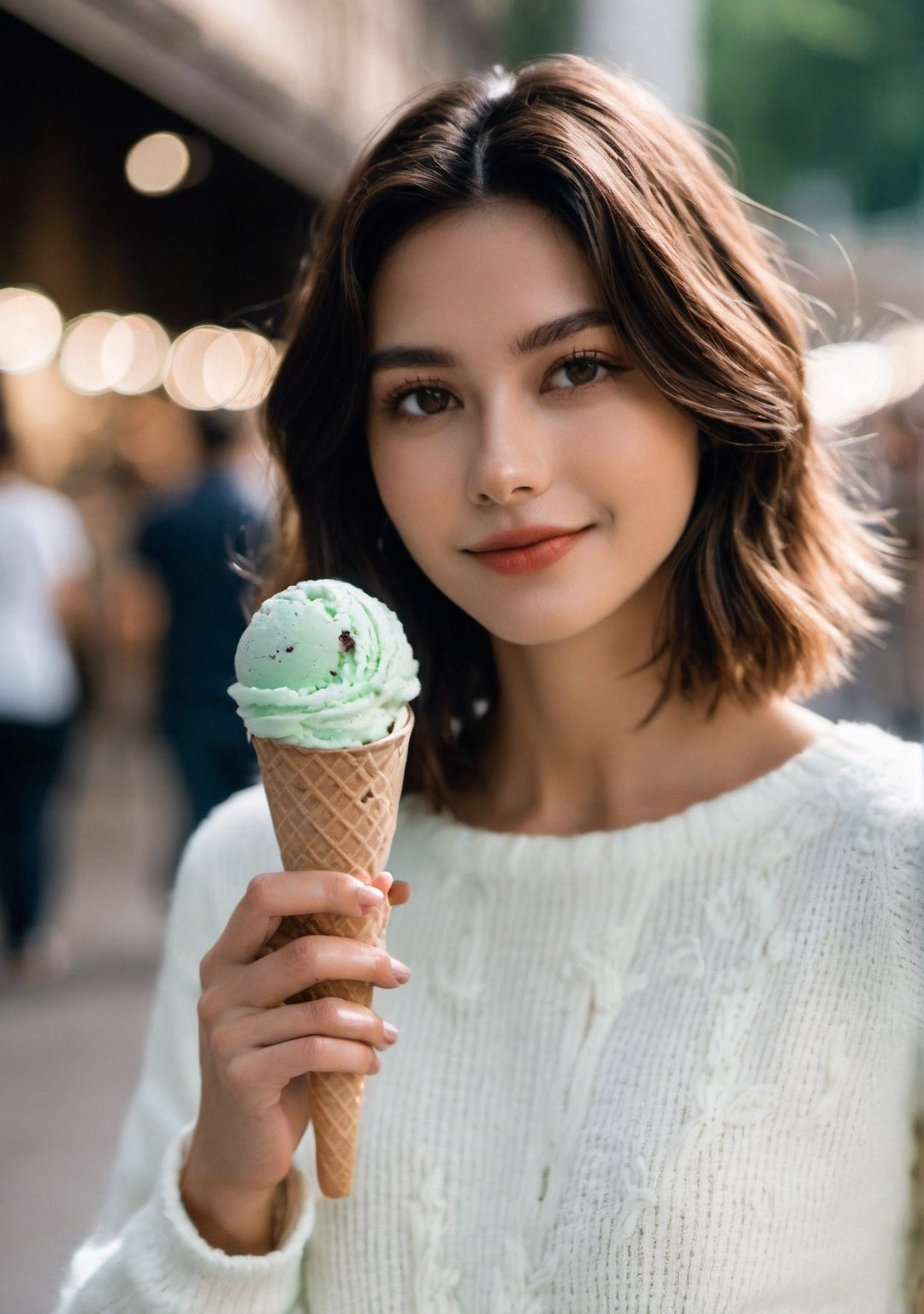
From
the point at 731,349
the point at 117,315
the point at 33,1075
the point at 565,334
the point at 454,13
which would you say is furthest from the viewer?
the point at 117,315

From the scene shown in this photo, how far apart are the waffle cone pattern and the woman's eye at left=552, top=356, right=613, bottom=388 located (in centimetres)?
44

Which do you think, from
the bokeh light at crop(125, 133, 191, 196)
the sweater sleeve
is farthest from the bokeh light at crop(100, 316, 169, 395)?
the sweater sleeve

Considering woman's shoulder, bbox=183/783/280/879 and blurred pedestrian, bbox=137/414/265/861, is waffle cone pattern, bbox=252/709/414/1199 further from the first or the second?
blurred pedestrian, bbox=137/414/265/861

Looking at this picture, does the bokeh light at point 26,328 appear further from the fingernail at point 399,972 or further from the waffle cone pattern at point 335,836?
the fingernail at point 399,972

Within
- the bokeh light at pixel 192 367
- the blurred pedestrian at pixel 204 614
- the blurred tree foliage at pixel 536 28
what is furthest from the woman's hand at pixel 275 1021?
the bokeh light at pixel 192 367

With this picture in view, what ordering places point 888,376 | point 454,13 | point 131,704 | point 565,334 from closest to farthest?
point 565,334 < point 888,376 < point 454,13 < point 131,704

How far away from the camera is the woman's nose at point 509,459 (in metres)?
1.50

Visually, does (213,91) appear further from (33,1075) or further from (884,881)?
(884,881)

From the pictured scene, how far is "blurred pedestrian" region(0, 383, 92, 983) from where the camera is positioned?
551 cm

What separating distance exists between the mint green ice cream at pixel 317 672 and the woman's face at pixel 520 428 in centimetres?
23

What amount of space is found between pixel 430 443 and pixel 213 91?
13.3ft

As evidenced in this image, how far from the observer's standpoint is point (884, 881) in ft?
5.07

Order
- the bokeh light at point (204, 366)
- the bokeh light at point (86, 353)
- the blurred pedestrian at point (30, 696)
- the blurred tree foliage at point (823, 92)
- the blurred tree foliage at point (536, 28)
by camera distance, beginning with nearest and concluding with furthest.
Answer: the blurred tree foliage at point (536, 28)
the blurred tree foliage at point (823, 92)
the blurred pedestrian at point (30, 696)
the bokeh light at point (86, 353)
the bokeh light at point (204, 366)

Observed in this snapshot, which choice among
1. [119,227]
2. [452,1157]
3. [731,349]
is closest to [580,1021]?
[452,1157]
